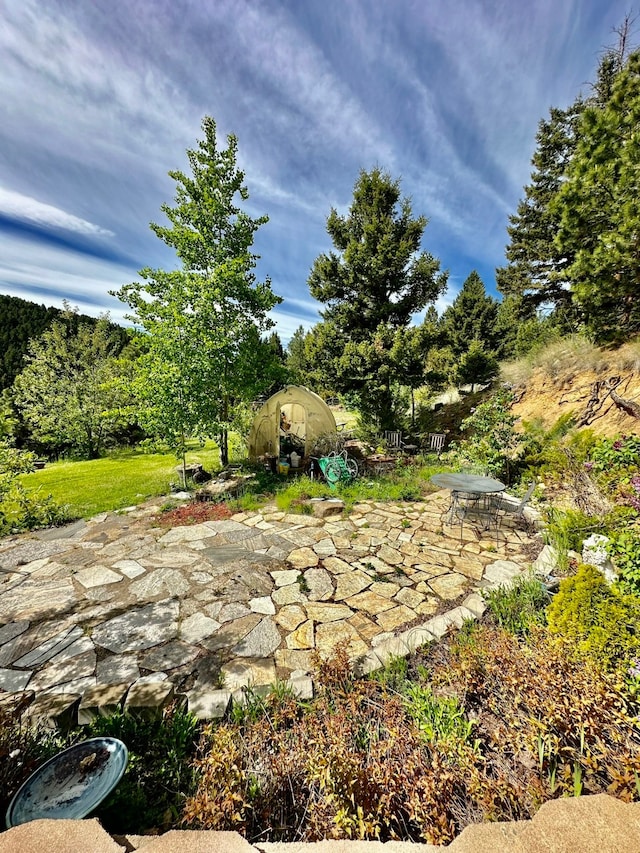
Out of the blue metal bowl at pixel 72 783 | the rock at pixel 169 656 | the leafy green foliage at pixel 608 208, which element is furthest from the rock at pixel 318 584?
the leafy green foliage at pixel 608 208

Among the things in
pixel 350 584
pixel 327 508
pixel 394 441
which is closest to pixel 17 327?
pixel 394 441

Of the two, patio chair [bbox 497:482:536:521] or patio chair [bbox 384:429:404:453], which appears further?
patio chair [bbox 384:429:404:453]

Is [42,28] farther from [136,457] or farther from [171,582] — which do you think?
[136,457]

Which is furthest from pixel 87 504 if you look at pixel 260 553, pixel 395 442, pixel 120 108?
pixel 395 442

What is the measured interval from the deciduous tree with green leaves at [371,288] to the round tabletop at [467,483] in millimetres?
5319

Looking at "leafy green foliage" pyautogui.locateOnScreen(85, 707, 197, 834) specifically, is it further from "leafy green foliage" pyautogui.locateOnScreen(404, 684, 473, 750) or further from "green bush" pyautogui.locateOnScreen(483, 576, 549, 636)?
"green bush" pyautogui.locateOnScreen(483, 576, 549, 636)

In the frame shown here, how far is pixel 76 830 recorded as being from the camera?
1231 millimetres

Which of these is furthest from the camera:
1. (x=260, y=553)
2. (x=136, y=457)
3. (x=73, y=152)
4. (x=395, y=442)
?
(x=136, y=457)

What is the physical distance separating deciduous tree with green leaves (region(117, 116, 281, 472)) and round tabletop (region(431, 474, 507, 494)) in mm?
4888

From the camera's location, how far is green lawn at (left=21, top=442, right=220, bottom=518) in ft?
22.7

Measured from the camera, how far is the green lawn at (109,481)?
693 cm

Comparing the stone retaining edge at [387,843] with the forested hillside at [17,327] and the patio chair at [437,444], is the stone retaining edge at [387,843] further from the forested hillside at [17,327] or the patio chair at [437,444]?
the forested hillside at [17,327]

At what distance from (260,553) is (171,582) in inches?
48.9

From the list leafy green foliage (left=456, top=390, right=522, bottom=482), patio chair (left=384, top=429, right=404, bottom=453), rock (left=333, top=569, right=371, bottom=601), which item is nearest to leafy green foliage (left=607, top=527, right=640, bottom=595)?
rock (left=333, top=569, right=371, bottom=601)
